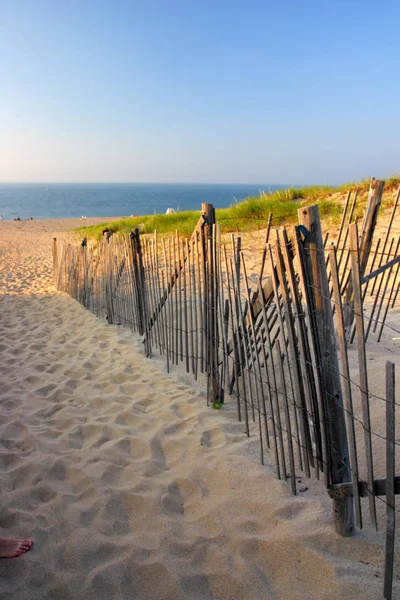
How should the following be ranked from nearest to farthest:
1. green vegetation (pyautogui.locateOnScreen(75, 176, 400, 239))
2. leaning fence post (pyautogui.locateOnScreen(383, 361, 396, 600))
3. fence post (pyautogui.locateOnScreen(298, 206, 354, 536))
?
leaning fence post (pyautogui.locateOnScreen(383, 361, 396, 600)) → fence post (pyautogui.locateOnScreen(298, 206, 354, 536)) → green vegetation (pyautogui.locateOnScreen(75, 176, 400, 239))

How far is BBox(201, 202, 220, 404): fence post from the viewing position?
124 inches

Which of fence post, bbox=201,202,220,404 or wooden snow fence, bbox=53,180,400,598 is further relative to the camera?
fence post, bbox=201,202,220,404

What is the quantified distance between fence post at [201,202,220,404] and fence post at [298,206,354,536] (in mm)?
1273

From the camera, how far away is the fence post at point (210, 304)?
3150 millimetres

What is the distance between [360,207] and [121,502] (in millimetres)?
7144

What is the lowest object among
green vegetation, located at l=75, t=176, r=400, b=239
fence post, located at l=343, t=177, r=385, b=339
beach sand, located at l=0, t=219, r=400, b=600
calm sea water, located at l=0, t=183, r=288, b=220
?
beach sand, located at l=0, t=219, r=400, b=600

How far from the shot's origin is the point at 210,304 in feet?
10.6

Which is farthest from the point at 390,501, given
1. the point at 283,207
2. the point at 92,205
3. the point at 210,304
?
the point at 92,205

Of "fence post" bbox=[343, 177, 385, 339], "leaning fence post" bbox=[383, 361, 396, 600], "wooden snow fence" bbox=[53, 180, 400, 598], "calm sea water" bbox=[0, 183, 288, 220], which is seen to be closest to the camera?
"leaning fence post" bbox=[383, 361, 396, 600]

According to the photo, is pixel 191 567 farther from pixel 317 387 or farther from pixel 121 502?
pixel 317 387

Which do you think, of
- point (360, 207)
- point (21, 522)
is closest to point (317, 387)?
point (21, 522)

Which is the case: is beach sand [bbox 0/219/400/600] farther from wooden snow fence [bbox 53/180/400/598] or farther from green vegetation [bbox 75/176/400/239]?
green vegetation [bbox 75/176/400/239]

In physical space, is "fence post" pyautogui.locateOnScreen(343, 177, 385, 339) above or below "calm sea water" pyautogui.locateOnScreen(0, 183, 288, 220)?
below

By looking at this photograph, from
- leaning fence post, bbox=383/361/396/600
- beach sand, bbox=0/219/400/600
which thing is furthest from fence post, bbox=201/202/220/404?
leaning fence post, bbox=383/361/396/600
